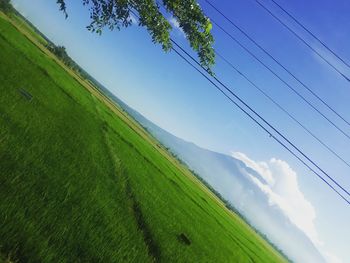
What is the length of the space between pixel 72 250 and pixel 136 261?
184 centimetres

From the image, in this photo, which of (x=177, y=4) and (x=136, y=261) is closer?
(x=136, y=261)

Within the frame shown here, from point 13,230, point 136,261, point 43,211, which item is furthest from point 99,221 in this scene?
point 13,230

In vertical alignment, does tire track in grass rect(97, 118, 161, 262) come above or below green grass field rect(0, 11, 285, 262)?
below

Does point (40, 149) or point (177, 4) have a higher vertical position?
point (177, 4)

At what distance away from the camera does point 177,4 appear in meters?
12.1

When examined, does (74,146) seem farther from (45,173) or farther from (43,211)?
(43,211)

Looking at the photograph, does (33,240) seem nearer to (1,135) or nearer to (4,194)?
(4,194)

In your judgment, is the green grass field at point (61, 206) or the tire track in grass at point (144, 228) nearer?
the green grass field at point (61, 206)

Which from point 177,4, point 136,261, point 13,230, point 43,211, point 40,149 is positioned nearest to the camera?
point 13,230

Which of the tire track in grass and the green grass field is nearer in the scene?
the green grass field

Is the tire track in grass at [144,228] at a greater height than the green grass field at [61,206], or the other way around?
the green grass field at [61,206]

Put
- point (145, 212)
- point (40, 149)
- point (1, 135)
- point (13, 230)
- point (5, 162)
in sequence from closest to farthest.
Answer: point (13, 230), point (5, 162), point (1, 135), point (40, 149), point (145, 212)

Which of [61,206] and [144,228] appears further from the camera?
[144,228]

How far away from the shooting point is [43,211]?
17.7 ft
